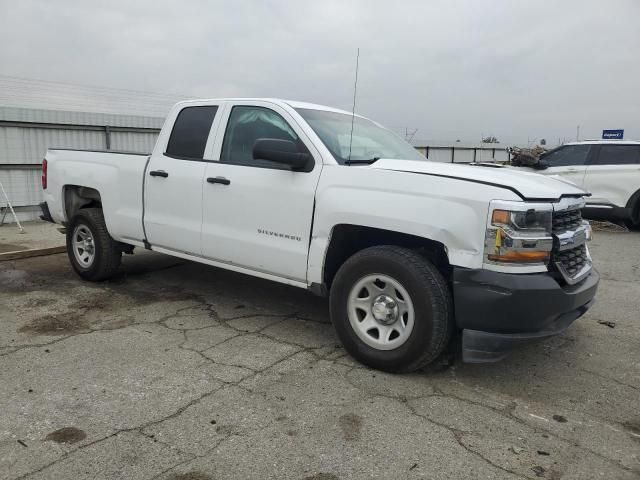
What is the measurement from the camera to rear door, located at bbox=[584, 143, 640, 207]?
10383mm

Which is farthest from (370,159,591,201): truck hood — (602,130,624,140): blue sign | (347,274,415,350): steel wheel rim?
(602,130,624,140): blue sign

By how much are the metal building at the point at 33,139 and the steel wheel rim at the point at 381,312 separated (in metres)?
8.66

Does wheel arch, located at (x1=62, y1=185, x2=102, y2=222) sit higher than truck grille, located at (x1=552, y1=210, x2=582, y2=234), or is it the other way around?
truck grille, located at (x1=552, y1=210, x2=582, y2=234)

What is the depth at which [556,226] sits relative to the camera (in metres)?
3.51

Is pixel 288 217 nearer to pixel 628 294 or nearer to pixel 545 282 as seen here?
pixel 545 282

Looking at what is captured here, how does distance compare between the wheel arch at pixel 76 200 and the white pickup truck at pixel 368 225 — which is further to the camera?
the wheel arch at pixel 76 200

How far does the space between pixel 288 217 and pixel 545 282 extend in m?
1.86

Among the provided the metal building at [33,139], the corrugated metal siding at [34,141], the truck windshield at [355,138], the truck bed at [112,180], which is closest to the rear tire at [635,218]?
the truck windshield at [355,138]

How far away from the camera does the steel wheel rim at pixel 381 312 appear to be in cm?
361

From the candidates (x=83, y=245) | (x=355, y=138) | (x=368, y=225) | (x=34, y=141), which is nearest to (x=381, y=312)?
(x=368, y=225)

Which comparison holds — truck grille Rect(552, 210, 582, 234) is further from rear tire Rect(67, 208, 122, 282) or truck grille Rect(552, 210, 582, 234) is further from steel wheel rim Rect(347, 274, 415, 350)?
rear tire Rect(67, 208, 122, 282)

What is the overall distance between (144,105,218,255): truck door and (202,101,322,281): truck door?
15 centimetres

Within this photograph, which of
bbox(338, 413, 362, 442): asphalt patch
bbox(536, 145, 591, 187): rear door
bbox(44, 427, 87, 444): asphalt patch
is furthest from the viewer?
bbox(536, 145, 591, 187): rear door

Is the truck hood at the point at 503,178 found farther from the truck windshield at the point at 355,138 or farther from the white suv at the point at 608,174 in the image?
the white suv at the point at 608,174
